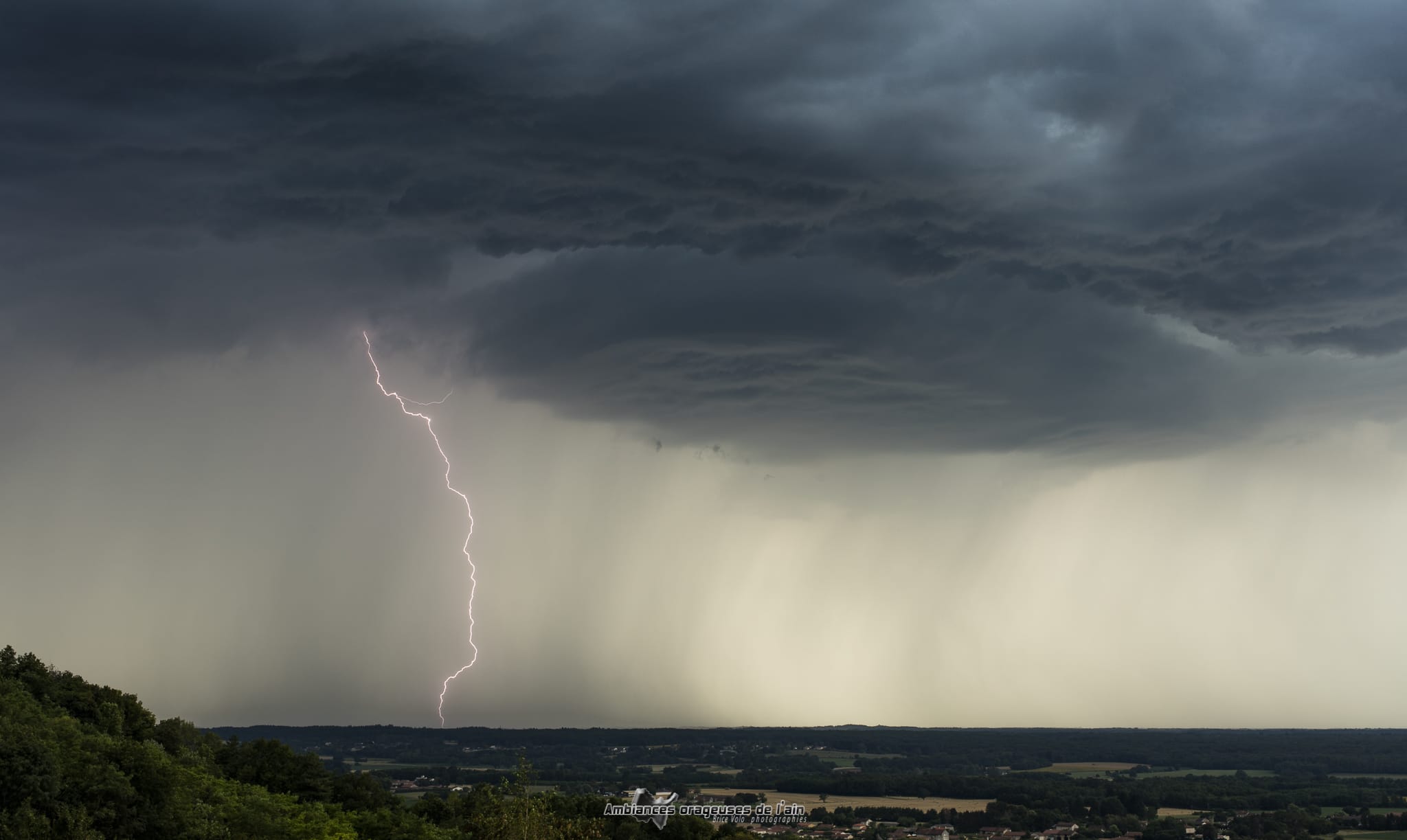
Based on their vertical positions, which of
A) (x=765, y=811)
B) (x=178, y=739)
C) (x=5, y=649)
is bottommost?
(x=765, y=811)

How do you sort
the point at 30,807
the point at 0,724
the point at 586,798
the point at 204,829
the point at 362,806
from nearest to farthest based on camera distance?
the point at 30,807 < the point at 0,724 < the point at 204,829 < the point at 362,806 < the point at 586,798

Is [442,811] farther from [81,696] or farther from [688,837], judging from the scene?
[81,696]

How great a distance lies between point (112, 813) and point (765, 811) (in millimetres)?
109009

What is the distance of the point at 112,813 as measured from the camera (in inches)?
2559

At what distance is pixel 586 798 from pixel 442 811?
1063 inches

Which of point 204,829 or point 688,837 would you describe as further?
point 688,837

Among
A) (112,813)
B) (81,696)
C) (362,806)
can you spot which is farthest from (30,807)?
(362,806)

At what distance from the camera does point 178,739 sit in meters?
98.3

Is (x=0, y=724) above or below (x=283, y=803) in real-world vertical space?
above

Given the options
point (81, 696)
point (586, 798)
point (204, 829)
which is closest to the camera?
point (204, 829)

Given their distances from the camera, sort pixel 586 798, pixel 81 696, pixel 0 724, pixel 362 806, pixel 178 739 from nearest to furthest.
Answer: pixel 0 724 < pixel 81 696 < pixel 178 739 < pixel 362 806 < pixel 586 798

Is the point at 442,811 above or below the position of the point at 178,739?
below

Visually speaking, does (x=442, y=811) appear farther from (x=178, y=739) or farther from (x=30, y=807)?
(x=30, y=807)

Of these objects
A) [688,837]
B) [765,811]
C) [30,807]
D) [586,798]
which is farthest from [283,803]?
[765,811]
